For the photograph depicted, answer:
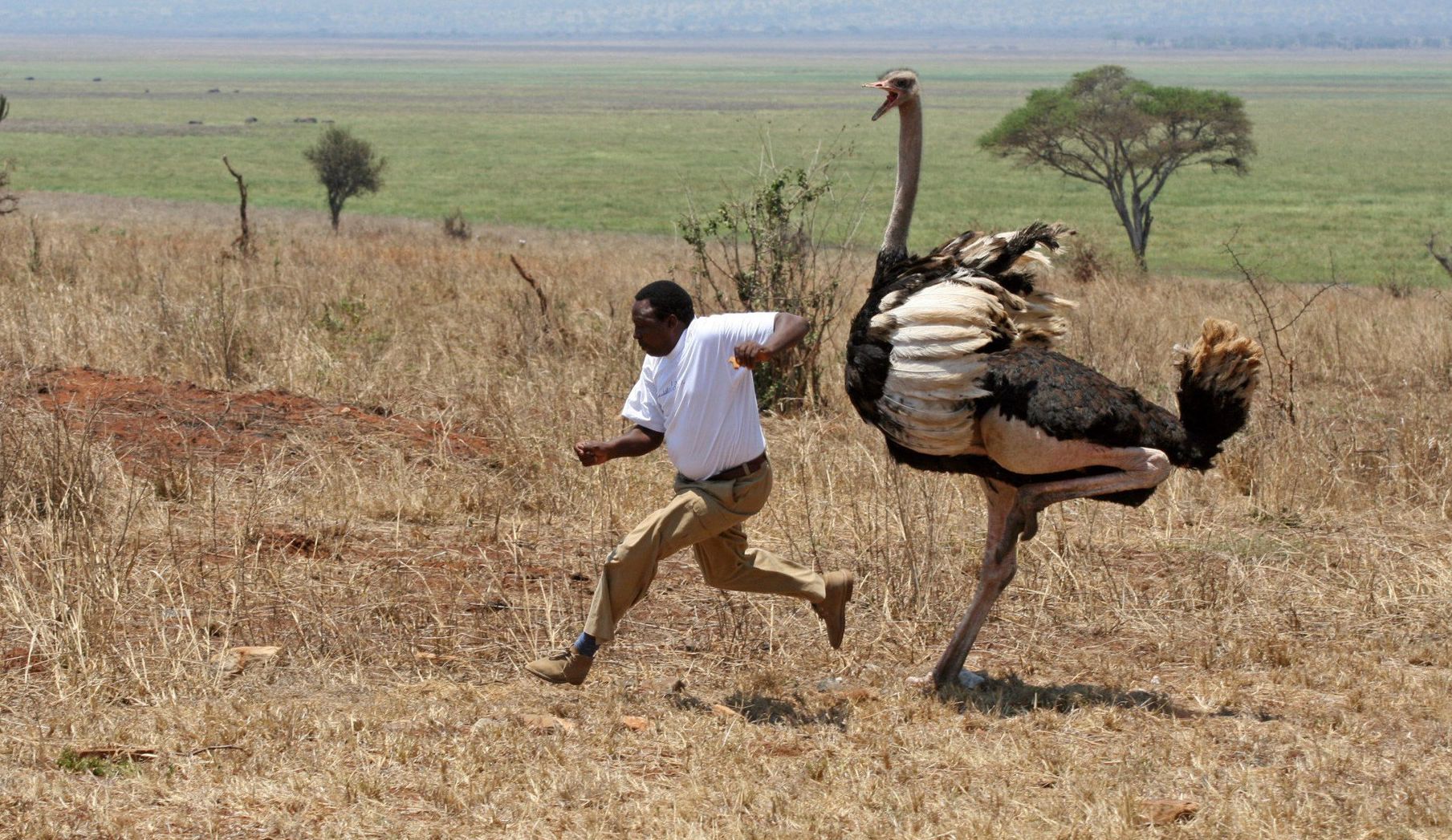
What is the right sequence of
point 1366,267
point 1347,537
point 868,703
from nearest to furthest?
1. point 868,703
2. point 1347,537
3. point 1366,267

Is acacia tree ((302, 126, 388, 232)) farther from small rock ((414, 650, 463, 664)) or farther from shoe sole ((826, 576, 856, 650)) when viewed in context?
shoe sole ((826, 576, 856, 650))

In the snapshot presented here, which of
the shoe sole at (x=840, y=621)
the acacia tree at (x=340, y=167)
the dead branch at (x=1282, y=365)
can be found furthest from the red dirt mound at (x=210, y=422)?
the acacia tree at (x=340, y=167)

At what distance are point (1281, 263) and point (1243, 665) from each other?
2526 centimetres

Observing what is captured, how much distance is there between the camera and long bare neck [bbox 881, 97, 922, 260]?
18.4 feet

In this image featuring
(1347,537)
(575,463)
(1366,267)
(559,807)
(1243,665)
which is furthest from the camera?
(1366,267)

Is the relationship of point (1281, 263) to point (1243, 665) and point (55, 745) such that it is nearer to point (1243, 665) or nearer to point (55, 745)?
point (1243, 665)

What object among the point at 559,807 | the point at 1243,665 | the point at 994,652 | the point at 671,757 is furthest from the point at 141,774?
the point at 1243,665

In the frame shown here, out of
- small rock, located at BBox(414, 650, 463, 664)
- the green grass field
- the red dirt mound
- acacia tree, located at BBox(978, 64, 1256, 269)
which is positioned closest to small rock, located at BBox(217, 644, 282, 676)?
small rock, located at BBox(414, 650, 463, 664)

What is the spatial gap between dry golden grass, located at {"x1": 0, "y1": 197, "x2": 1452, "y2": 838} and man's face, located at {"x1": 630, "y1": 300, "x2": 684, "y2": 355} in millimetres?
1114

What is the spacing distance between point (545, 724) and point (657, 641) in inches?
38.8

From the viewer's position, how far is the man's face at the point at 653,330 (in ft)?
16.0

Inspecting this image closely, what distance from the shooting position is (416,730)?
4570 millimetres

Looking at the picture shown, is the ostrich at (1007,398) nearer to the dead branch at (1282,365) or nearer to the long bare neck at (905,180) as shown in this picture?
the long bare neck at (905,180)

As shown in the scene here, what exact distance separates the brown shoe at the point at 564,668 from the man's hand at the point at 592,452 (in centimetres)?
60
